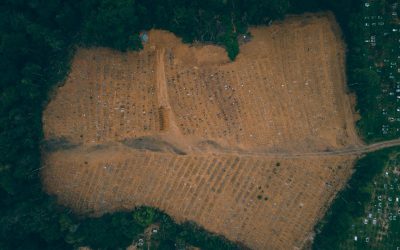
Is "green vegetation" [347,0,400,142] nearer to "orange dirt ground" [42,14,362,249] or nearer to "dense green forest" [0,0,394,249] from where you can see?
"dense green forest" [0,0,394,249]

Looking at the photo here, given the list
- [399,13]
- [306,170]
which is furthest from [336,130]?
[399,13]

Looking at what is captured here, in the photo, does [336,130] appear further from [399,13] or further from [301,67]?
[399,13]

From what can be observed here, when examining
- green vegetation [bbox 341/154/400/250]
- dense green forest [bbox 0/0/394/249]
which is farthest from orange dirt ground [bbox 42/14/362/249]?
green vegetation [bbox 341/154/400/250]

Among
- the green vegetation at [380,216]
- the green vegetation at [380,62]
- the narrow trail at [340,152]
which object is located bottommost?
the green vegetation at [380,216]

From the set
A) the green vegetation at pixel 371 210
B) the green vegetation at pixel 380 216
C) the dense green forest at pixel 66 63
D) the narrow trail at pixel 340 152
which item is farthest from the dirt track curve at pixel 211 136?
the green vegetation at pixel 380 216

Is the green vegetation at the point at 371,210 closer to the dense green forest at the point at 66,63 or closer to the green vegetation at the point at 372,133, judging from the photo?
the green vegetation at the point at 372,133
